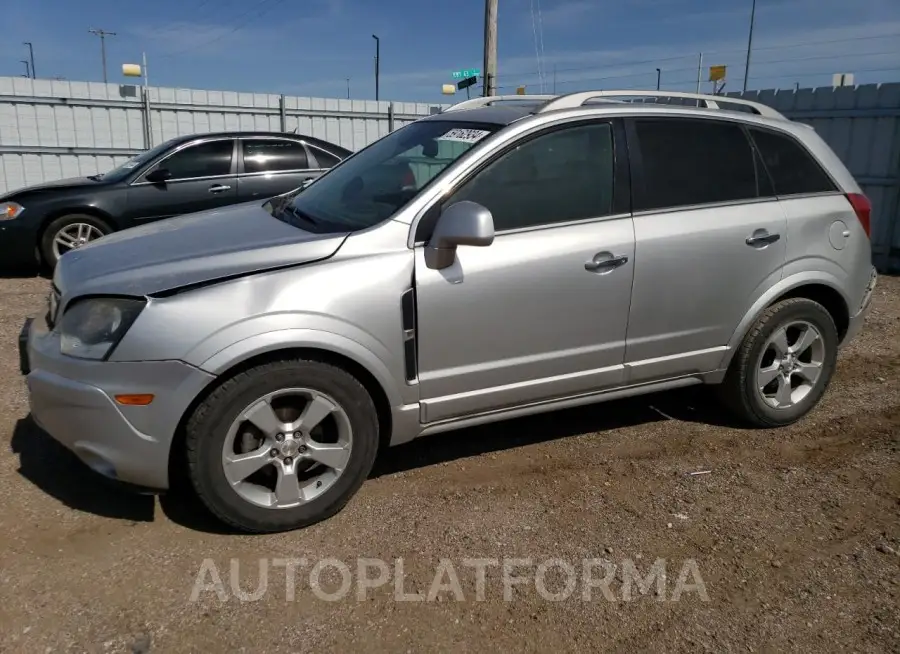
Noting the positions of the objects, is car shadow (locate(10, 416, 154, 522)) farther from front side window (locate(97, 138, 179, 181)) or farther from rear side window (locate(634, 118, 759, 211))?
front side window (locate(97, 138, 179, 181))

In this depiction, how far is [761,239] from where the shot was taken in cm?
400

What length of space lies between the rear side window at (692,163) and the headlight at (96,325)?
241 cm

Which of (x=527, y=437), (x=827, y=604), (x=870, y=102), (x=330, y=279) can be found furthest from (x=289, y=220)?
(x=870, y=102)

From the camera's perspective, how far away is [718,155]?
13.3ft

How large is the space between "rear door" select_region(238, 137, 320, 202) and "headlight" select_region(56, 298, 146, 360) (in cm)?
573

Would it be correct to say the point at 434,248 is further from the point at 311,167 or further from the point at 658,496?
the point at 311,167

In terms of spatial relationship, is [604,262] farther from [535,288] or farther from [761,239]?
[761,239]

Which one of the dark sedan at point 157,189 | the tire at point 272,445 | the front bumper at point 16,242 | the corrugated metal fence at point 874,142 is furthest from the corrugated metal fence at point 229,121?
the tire at point 272,445

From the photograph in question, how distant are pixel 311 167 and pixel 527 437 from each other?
5601 millimetres

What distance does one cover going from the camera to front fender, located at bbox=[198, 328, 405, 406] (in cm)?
288

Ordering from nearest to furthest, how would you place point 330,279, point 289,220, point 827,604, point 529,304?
1. point 827,604
2. point 330,279
3. point 529,304
4. point 289,220

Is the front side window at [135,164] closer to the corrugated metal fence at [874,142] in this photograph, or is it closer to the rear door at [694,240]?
the rear door at [694,240]

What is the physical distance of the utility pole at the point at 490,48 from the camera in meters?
11.9

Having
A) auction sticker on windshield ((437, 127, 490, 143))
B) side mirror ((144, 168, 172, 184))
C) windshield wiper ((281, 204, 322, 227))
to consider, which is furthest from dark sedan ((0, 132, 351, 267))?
auction sticker on windshield ((437, 127, 490, 143))
